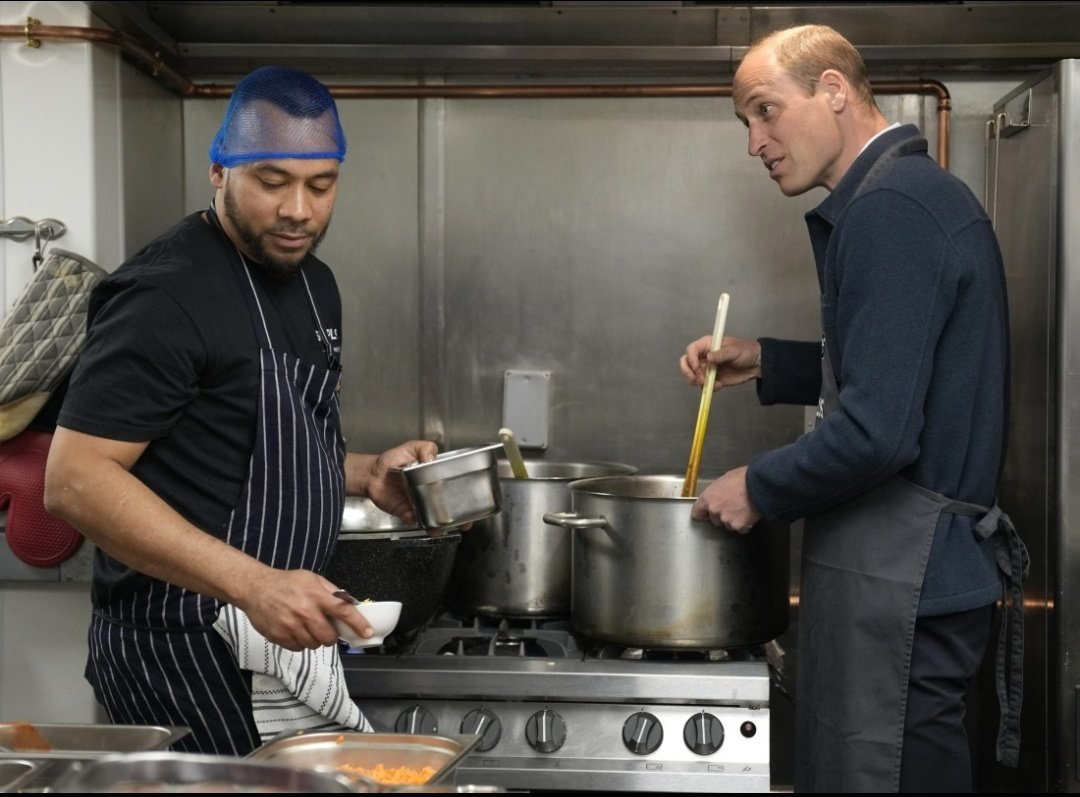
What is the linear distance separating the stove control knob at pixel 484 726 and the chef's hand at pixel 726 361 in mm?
668

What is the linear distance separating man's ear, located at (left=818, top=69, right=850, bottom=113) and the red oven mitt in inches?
51.3

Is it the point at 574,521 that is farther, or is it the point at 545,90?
the point at 545,90

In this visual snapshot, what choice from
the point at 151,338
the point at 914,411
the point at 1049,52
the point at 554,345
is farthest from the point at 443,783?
the point at 1049,52

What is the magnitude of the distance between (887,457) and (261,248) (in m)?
0.84

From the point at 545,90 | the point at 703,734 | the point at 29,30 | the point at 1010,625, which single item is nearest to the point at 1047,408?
the point at 1010,625

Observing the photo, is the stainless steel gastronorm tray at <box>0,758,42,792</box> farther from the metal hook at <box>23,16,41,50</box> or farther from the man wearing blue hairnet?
the metal hook at <box>23,16,41,50</box>

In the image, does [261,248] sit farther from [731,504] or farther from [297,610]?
[731,504]

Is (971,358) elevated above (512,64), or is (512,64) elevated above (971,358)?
(512,64)

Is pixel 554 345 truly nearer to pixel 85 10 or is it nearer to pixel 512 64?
pixel 512 64

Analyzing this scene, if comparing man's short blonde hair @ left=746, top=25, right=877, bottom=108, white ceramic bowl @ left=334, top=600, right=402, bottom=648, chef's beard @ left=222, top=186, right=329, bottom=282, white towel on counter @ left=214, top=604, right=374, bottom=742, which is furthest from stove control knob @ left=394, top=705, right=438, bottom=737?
man's short blonde hair @ left=746, top=25, right=877, bottom=108

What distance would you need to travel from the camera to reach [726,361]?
2041 mm

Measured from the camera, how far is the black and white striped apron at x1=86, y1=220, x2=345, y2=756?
1.48m

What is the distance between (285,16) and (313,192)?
961 mm

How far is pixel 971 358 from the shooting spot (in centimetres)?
153
